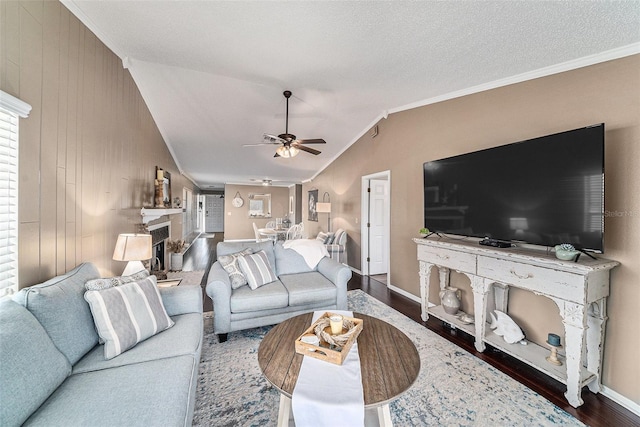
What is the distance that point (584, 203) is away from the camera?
5.70 ft

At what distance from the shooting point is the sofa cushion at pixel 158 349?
1333 millimetres

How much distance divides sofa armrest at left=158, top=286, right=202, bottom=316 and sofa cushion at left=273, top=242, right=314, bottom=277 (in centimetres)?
119

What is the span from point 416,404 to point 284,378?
3.55 ft

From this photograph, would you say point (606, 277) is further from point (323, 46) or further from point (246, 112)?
point (246, 112)

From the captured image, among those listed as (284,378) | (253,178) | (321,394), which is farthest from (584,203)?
(253,178)

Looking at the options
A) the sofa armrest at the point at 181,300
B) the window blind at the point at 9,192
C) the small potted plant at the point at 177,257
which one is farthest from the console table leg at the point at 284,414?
the small potted plant at the point at 177,257

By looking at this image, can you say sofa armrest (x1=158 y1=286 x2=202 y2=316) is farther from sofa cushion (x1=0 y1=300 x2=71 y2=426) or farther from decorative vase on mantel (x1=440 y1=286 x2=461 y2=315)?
decorative vase on mantel (x1=440 y1=286 x2=461 y2=315)

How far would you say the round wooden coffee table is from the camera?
1145 mm

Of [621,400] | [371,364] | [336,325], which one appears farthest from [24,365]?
[621,400]

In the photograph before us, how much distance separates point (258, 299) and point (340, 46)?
8.28ft

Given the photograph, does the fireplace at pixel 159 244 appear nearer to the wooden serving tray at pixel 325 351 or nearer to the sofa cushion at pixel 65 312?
the sofa cushion at pixel 65 312

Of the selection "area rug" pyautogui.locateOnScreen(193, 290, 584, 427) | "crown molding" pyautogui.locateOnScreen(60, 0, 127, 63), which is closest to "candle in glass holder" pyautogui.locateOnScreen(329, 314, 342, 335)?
"area rug" pyautogui.locateOnScreen(193, 290, 584, 427)

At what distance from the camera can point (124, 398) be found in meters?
1.09

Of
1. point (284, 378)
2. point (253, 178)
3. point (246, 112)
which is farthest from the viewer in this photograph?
point (253, 178)
